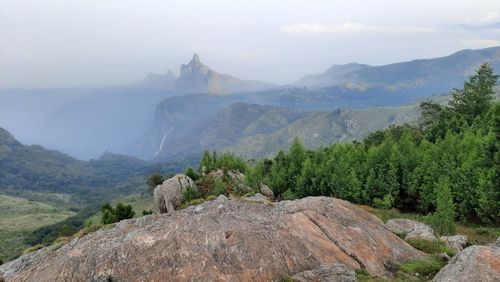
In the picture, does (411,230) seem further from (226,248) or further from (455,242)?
(226,248)

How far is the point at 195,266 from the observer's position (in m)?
21.2

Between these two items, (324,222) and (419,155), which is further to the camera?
(419,155)

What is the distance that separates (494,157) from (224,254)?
4442 centimetres

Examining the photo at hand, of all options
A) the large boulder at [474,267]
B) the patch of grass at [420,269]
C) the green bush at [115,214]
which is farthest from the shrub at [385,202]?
the green bush at [115,214]

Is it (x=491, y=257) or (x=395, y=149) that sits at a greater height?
(x=491, y=257)

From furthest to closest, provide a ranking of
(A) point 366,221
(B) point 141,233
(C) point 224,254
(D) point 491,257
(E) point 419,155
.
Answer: (E) point 419,155
(A) point 366,221
(B) point 141,233
(C) point 224,254
(D) point 491,257

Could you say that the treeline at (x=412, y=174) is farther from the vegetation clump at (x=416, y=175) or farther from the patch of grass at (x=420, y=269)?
the patch of grass at (x=420, y=269)

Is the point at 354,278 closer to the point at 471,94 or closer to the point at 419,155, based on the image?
the point at 419,155

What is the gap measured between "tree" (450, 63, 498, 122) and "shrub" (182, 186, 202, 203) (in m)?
71.4

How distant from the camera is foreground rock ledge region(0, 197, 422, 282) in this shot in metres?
21.2

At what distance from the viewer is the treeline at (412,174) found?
5309 cm

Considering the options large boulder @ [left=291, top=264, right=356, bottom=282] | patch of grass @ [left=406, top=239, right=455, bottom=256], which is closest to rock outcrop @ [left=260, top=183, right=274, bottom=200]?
patch of grass @ [left=406, top=239, right=455, bottom=256]

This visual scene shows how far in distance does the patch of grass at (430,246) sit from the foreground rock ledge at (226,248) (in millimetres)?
2073

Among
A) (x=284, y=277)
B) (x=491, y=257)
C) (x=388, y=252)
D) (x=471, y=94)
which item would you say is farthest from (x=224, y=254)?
(x=471, y=94)
